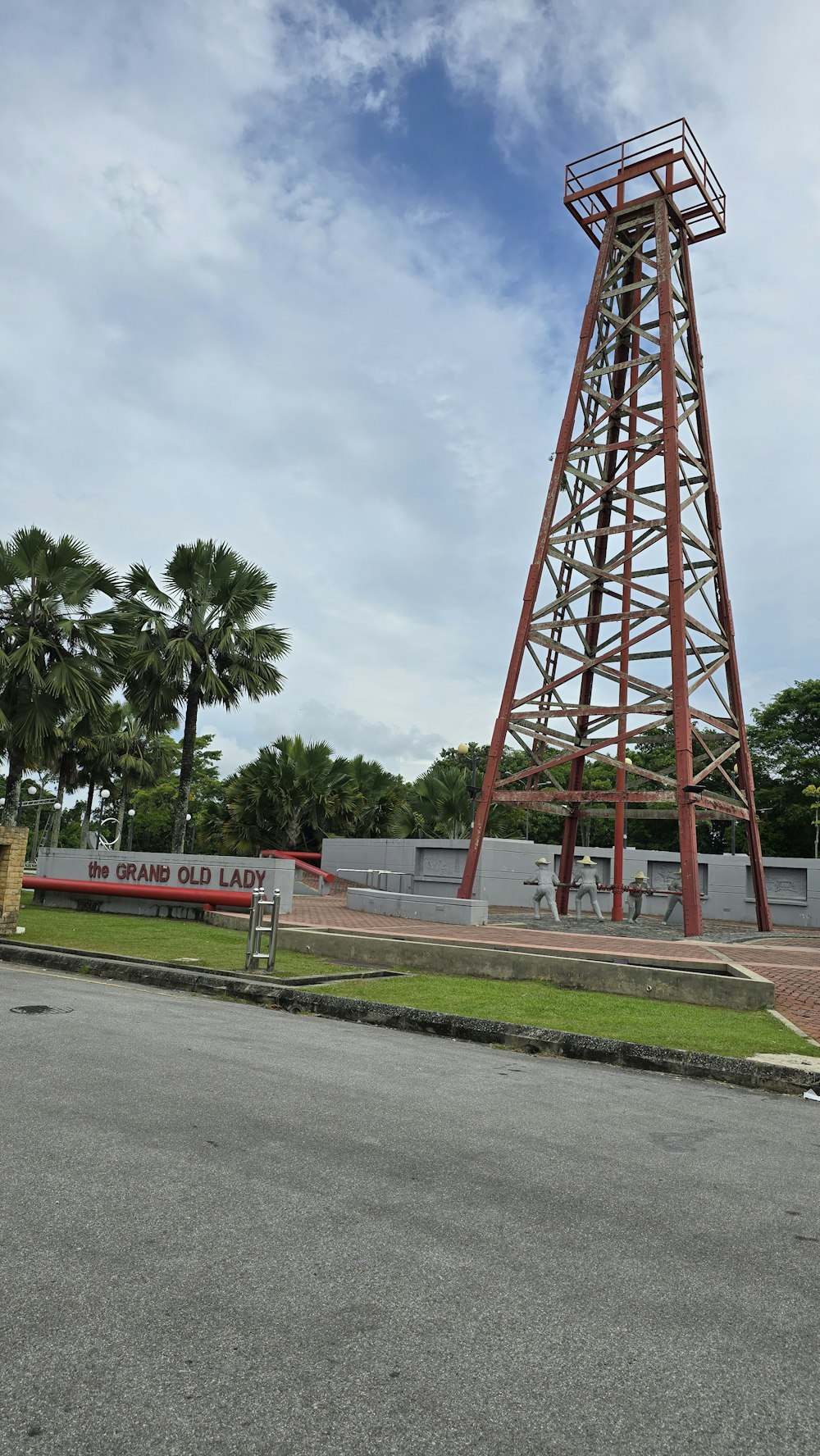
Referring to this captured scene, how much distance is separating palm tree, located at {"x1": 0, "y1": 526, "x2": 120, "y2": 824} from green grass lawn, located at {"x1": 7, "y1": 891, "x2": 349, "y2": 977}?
262 centimetres

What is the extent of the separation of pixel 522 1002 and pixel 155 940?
752cm

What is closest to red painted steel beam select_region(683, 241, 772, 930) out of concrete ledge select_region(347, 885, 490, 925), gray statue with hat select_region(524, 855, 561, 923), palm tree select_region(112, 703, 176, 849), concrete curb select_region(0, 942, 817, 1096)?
gray statue with hat select_region(524, 855, 561, 923)

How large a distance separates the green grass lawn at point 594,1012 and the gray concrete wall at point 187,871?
400 inches

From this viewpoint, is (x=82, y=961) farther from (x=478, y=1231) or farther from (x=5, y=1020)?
(x=478, y=1231)

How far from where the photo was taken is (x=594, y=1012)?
9820mm

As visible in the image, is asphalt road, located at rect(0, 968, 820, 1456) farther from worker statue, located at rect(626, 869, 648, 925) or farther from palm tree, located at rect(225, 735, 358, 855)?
palm tree, located at rect(225, 735, 358, 855)

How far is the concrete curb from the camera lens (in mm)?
7309

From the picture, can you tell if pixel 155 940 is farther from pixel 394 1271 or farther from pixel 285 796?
pixel 285 796

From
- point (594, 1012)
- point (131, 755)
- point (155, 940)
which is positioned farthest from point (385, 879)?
point (594, 1012)

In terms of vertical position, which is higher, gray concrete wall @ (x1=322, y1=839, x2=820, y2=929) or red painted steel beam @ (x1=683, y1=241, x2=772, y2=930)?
red painted steel beam @ (x1=683, y1=241, x2=772, y2=930)

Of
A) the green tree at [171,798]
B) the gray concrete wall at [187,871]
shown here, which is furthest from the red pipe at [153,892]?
the green tree at [171,798]

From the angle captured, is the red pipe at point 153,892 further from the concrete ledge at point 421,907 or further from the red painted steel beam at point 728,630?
the red painted steel beam at point 728,630

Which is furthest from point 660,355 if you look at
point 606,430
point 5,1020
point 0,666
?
point 5,1020

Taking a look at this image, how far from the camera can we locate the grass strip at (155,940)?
12.9 meters
